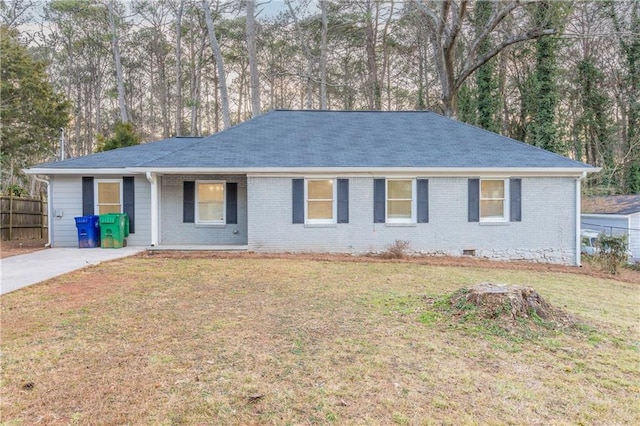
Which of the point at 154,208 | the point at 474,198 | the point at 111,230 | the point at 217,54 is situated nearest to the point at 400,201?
the point at 474,198

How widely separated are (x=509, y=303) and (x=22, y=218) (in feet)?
54.3

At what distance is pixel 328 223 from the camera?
10977mm

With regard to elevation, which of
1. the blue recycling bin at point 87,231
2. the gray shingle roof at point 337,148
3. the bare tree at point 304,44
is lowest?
the blue recycling bin at point 87,231

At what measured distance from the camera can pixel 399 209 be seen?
11.2 metres

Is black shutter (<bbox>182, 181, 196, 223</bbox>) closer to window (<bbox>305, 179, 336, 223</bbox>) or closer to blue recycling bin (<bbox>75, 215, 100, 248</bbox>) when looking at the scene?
blue recycling bin (<bbox>75, 215, 100, 248</bbox>)

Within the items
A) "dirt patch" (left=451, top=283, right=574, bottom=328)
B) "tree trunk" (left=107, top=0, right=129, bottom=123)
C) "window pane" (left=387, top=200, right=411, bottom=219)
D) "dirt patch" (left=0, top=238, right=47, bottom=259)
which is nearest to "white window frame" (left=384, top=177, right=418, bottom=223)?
"window pane" (left=387, top=200, right=411, bottom=219)

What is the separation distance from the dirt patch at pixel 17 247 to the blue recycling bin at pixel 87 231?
126 cm

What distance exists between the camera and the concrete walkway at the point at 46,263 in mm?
6660

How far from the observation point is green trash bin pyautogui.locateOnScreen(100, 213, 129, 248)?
435 inches

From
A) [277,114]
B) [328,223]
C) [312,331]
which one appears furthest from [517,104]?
[312,331]

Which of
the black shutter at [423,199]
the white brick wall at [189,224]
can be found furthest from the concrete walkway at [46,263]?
the black shutter at [423,199]

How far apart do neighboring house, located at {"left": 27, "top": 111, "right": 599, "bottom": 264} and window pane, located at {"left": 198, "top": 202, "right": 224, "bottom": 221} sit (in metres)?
0.03

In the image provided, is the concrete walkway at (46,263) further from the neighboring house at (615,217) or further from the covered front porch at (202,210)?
the neighboring house at (615,217)

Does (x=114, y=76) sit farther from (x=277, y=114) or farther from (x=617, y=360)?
(x=617, y=360)
